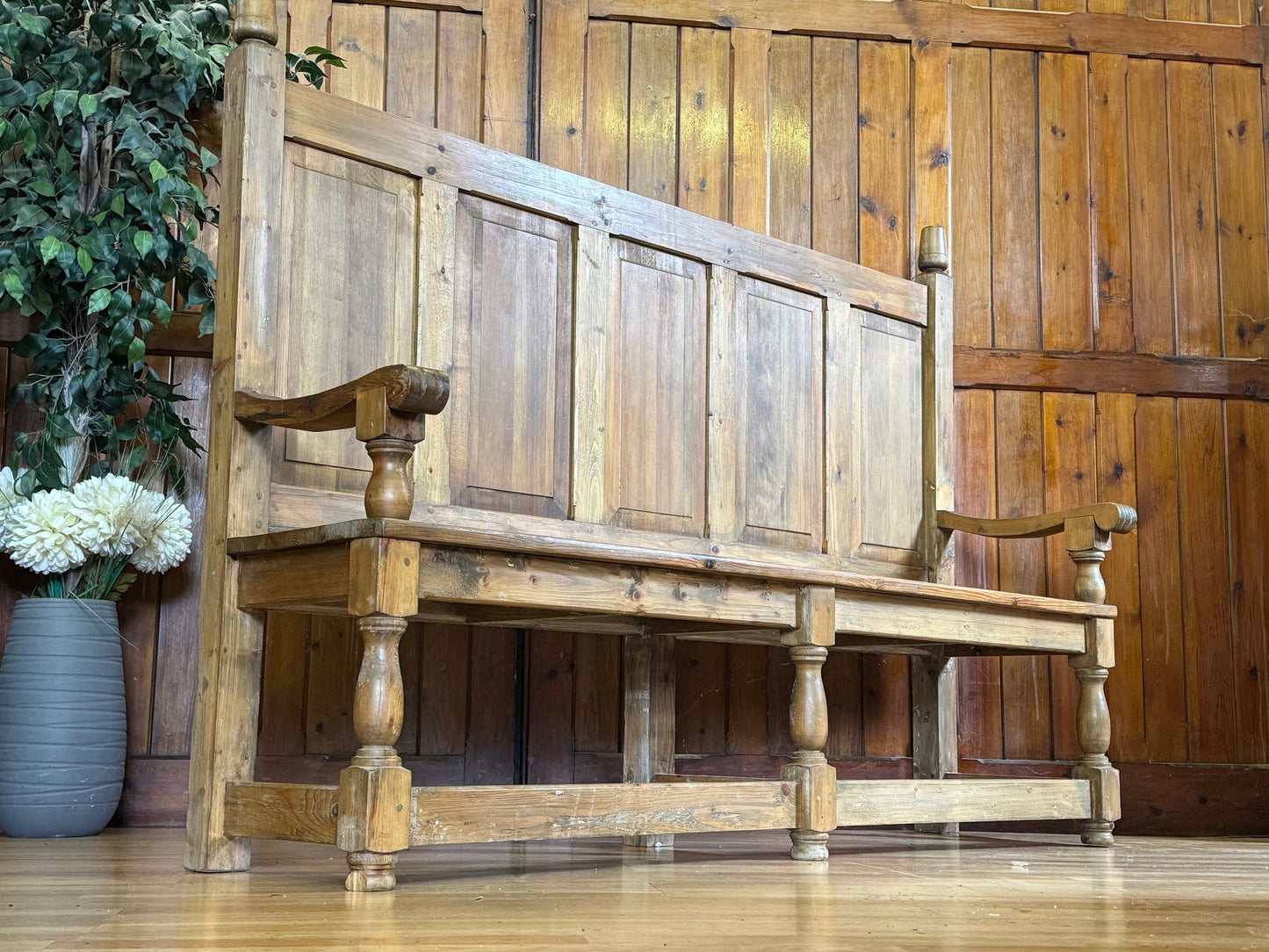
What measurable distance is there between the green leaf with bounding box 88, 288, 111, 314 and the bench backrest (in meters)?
0.64

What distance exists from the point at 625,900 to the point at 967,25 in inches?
122

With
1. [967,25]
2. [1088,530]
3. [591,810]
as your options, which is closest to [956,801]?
[1088,530]

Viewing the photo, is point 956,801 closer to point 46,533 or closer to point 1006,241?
point 1006,241

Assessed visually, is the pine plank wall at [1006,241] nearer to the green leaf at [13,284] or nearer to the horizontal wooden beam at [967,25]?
the horizontal wooden beam at [967,25]

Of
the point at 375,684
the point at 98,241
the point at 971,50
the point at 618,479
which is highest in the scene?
the point at 971,50

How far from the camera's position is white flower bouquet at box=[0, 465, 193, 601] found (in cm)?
286

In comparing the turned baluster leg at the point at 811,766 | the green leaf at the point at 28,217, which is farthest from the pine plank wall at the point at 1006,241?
the turned baluster leg at the point at 811,766

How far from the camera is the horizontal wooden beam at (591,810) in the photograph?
6.61 feet

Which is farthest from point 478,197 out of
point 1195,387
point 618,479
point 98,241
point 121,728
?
point 1195,387

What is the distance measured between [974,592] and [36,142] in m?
2.33

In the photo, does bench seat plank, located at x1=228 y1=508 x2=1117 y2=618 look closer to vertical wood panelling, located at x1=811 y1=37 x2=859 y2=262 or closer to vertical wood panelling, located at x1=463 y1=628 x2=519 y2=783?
vertical wood panelling, located at x1=463 y1=628 x2=519 y2=783

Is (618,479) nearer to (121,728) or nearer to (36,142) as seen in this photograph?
(121,728)

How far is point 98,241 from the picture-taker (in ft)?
9.70

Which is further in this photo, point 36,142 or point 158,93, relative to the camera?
point 158,93
